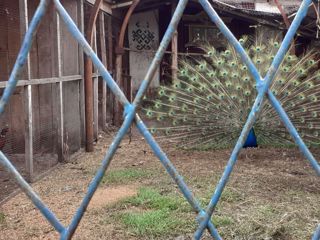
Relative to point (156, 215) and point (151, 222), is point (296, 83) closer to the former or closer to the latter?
point (156, 215)

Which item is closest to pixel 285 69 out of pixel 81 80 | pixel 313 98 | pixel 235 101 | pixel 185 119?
pixel 313 98

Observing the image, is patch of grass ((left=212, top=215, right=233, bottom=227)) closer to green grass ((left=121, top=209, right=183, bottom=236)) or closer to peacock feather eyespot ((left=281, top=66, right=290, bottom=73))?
green grass ((left=121, top=209, right=183, bottom=236))

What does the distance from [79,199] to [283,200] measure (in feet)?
7.05

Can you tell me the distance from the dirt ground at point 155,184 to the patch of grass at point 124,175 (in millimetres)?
92

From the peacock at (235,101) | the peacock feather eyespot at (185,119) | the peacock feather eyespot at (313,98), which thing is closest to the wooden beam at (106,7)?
the peacock at (235,101)

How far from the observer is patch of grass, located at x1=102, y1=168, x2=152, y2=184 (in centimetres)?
546

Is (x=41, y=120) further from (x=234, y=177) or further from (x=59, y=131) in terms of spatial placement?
(x=234, y=177)

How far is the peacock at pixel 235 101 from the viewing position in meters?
6.70

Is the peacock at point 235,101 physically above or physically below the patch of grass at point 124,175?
above

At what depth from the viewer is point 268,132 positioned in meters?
7.00

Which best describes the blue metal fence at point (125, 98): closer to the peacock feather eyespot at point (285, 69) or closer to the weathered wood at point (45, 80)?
the weathered wood at point (45, 80)

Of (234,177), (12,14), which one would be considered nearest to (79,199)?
(234,177)

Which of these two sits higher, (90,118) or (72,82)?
(72,82)

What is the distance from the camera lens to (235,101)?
6.77 m
